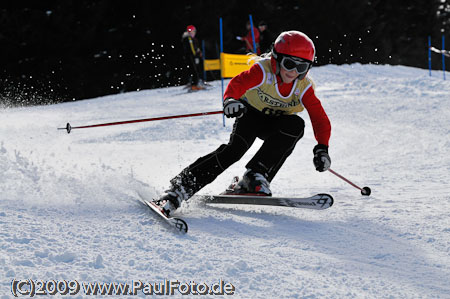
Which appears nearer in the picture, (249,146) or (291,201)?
(291,201)

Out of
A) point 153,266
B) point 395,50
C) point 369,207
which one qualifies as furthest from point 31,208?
point 395,50

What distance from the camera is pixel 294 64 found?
10.3 feet

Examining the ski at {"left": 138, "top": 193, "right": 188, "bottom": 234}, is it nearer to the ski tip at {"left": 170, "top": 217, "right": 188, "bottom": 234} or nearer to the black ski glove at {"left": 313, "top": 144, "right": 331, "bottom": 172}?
the ski tip at {"left": 170, "top": 217, "right": 188, "bottom": 234}

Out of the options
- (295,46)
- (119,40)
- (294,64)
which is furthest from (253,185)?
(119,40)

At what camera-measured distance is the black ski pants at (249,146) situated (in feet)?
10.0

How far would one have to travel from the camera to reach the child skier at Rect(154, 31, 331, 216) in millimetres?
3098

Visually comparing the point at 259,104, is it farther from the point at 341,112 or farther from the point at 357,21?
the point at 357,21

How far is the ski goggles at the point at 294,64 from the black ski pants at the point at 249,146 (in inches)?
13.5

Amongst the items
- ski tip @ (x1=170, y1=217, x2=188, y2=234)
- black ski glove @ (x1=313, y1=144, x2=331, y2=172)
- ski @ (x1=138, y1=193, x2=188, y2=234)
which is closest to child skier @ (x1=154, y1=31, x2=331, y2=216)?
black ski glove @ (x1=313, y1=144, x2=331, y2=172)

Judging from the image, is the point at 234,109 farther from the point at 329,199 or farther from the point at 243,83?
the point at 329,199

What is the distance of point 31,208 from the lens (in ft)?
8.92

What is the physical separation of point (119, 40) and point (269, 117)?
1750 cm

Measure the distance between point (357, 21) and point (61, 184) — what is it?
28.2 meters

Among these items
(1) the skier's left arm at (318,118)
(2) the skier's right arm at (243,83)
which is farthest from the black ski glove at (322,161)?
(2) the skier's right arm at (243,83)
